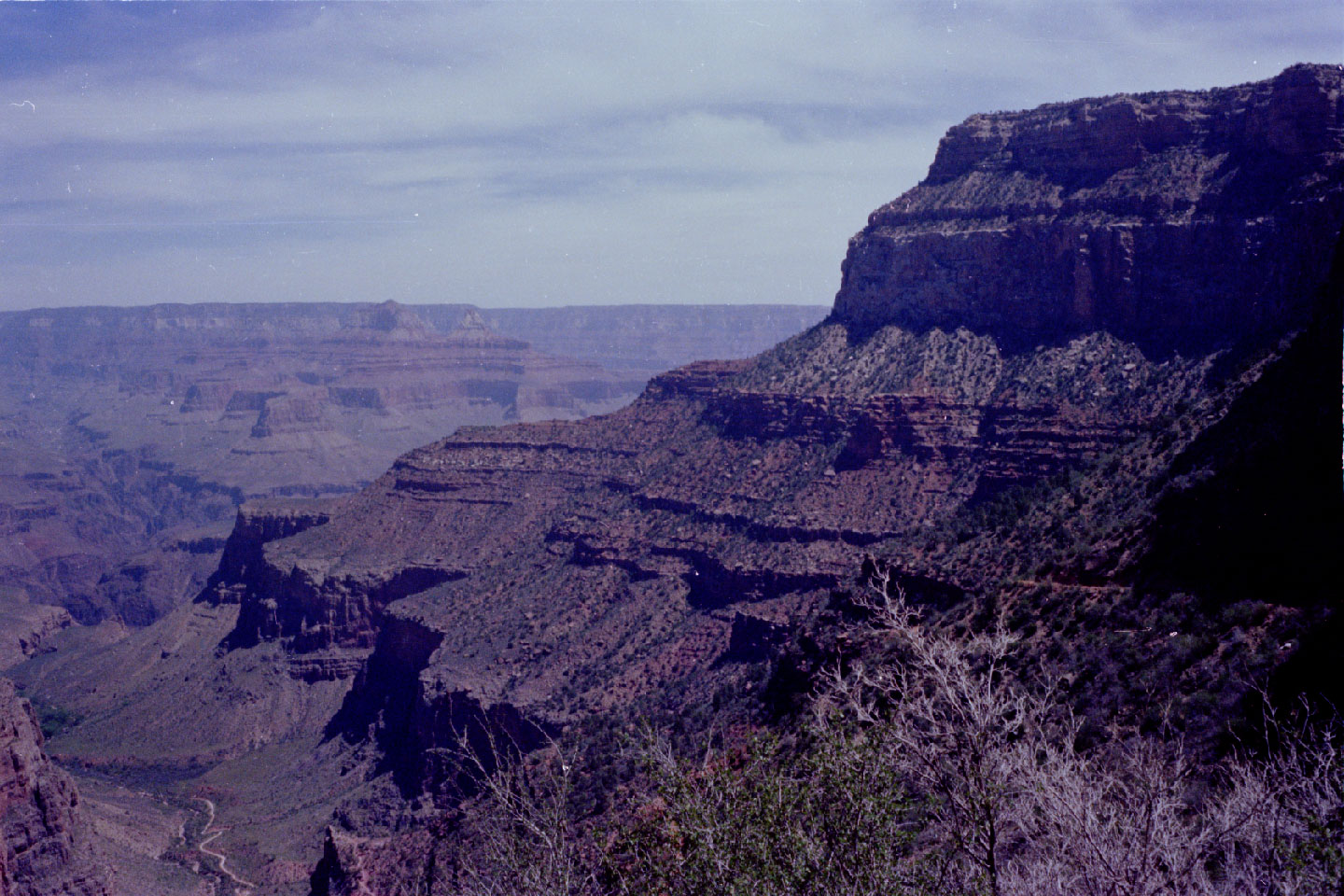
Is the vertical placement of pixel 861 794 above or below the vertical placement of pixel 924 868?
above

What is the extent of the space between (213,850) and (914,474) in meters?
42.9

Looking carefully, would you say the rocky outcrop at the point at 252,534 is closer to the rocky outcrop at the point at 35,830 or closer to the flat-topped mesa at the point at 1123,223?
the flat-topped mesa at the point at 1123,223

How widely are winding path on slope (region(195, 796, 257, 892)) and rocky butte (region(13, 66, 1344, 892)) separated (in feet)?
5.68

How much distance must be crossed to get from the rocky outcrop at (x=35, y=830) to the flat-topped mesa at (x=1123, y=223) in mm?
52800

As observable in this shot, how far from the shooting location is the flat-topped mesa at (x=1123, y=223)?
5781 cm

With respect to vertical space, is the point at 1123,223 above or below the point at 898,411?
above

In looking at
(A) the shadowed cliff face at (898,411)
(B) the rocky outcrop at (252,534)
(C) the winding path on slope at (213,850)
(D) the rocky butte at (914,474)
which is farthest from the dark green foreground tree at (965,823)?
(B) the rocky outcrop at (252,534)

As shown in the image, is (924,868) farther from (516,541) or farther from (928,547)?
(516,541)

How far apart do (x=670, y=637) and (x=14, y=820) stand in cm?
3120

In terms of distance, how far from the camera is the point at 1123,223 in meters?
65.8

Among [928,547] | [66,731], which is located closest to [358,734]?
[66,731]

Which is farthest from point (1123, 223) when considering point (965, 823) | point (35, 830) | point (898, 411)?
point (35, 830)

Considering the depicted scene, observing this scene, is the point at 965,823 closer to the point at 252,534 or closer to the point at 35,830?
the point at 35,830

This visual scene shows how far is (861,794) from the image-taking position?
16.7 metres
